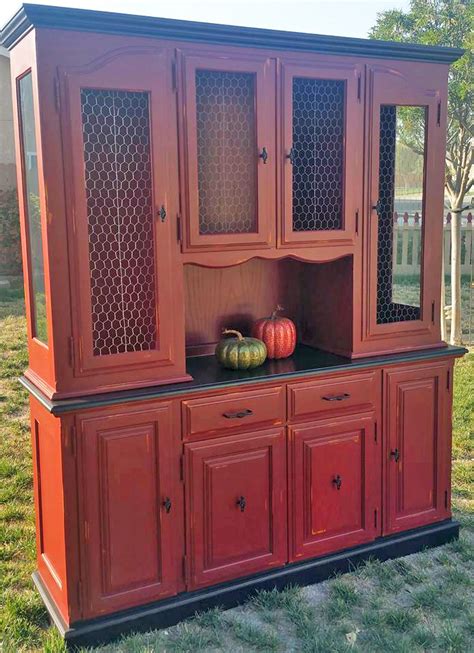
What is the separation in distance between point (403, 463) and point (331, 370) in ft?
1.98

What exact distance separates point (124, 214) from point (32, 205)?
1.10 feet

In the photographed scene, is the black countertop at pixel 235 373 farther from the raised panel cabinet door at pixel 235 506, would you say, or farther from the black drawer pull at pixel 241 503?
the black drawer pull at pixel 241 503

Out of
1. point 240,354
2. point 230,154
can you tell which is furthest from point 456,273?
point 230,154

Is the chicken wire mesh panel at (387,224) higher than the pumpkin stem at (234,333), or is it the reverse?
the chicken wire mesh panel at (387,224)

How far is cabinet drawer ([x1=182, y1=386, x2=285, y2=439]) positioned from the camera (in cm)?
274

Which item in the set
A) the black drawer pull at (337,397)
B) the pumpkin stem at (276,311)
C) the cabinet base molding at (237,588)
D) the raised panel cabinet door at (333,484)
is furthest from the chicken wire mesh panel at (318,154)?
the cabinet base molding at (237,588)

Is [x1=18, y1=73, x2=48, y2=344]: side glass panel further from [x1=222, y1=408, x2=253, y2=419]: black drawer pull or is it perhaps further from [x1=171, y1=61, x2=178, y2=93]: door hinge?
[x1=222, y1=408, x2=253, y2=419]: black drawer pull

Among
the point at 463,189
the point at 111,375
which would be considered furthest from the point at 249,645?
the point at 463,189

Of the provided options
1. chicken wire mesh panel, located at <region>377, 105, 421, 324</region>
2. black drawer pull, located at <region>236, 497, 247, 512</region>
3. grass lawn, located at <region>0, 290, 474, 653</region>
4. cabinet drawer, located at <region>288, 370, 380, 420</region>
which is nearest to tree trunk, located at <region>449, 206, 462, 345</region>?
grass lawn, located at <region>0, 290, 474, 653</region>

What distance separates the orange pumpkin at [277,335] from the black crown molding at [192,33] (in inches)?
43.5

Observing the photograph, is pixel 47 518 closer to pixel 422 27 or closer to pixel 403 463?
pixel 403 463

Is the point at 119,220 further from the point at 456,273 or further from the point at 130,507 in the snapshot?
the point at 456,273

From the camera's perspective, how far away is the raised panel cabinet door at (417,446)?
321 centimetres

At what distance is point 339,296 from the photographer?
126 inches
